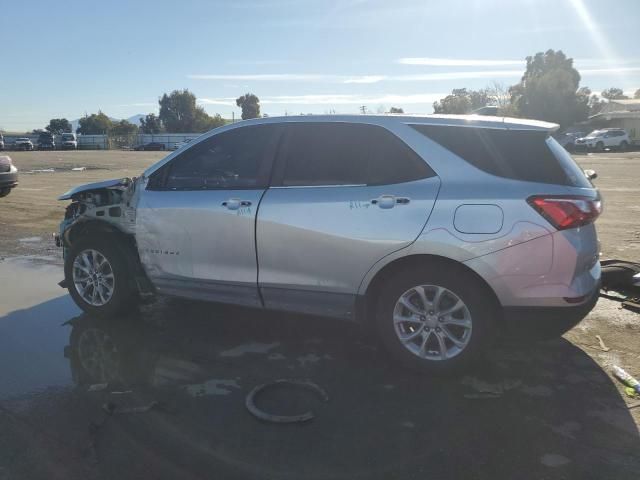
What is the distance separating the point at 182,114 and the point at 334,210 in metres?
96.7

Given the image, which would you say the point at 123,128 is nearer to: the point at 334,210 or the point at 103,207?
the point at 103,207

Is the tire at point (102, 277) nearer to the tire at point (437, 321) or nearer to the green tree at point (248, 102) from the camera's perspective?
the tire at point (437, 321)

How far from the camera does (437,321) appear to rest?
13.3 feet

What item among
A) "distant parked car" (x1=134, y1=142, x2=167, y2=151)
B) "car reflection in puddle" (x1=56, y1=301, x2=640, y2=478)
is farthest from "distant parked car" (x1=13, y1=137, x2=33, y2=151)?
"car reflection in puddle" (x1=56, y1=301, x2=640, y2=478)

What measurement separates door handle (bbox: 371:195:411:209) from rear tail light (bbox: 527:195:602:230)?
2.76 ft

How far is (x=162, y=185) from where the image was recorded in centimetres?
511

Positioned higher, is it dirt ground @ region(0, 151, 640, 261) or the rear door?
the rear door

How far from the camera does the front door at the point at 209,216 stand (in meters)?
4.64

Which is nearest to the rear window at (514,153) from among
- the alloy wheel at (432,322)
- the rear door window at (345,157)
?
the rear door window at (345,157)

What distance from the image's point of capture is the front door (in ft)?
15.2

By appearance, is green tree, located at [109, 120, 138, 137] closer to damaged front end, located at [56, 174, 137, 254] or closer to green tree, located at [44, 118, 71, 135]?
green tree, located at [44, 118, 71, 135]

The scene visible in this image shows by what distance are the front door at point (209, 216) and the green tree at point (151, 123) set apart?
95.1 meters

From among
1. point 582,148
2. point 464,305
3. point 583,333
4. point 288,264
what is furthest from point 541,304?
point 582,148

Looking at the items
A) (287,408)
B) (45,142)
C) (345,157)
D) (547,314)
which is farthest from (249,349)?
(45,142)
